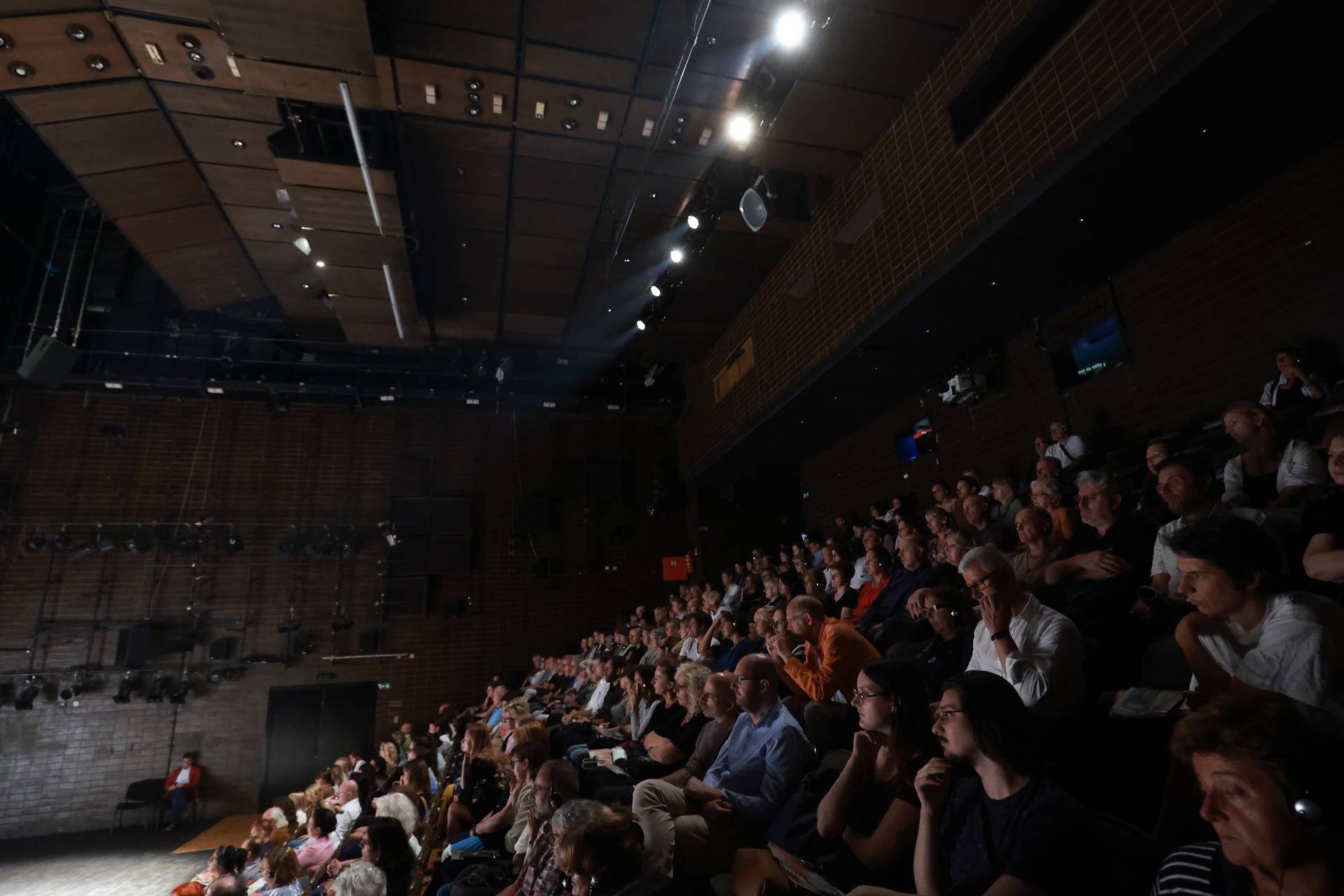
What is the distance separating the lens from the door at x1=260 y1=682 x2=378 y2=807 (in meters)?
8.70

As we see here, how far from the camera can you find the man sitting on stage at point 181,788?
8.04 m

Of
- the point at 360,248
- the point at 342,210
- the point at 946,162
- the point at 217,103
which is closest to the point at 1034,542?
the point at 946,162

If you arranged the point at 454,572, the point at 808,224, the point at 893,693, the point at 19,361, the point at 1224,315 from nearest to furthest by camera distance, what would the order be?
the point at 893,693 → the point at 1224,315 → the point at 808,224 → the point at 19,361 → the point at 454,572

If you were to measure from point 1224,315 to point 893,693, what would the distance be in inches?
154

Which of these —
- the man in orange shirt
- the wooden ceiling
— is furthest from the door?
the man in orange shirt

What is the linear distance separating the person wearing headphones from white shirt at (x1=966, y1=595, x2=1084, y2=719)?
704 millimetres

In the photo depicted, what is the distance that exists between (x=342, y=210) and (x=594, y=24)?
2.91 metres

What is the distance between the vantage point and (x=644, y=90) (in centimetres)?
528

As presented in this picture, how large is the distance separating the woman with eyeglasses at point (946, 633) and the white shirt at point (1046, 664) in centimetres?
47

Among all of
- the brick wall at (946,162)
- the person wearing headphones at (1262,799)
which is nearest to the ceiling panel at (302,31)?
the brick wall at (946,162)

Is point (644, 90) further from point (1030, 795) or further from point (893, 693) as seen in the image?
point (1030, 795)

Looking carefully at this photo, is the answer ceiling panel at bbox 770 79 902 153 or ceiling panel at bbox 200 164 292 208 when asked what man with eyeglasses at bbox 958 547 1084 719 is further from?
ceiling panel at bbox 200 164 292 208

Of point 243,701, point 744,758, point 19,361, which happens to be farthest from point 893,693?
point 19,361

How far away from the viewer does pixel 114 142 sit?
18.8 feet
